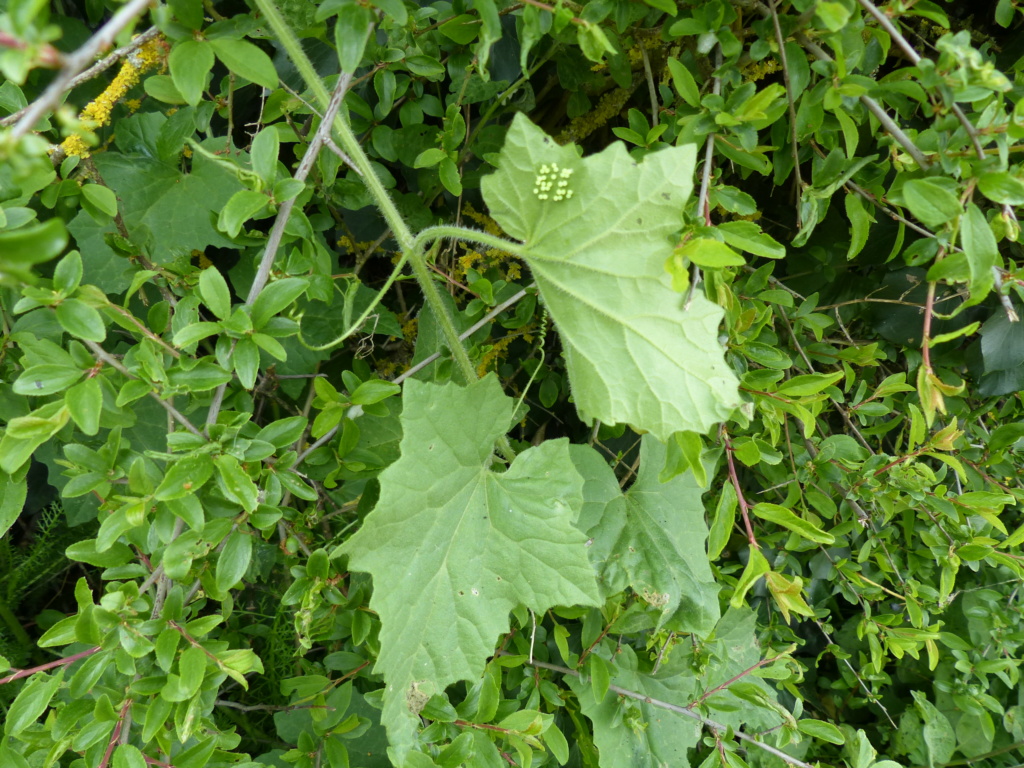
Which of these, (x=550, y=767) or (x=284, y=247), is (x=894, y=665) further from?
(x=284, y=247)

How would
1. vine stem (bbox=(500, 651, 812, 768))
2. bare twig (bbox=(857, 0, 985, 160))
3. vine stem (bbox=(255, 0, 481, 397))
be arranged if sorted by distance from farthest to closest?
vine stem (bbox=(500, 651, 812, 768)) → vine stem (bbox=(255, 0, 481, 397)) → bare twig (bbox=(857, 0, 985, 160))

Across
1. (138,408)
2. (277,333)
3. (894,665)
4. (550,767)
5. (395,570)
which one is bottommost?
(894,665)

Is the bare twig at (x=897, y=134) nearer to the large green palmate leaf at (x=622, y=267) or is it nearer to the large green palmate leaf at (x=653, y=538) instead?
the large green palmate leaf at (x=622, y=267)

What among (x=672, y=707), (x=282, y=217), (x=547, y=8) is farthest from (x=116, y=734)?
(x=547, y=8)

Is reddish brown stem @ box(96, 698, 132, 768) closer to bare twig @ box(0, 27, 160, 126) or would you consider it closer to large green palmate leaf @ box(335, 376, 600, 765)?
large green palmate leaf @ box(335, 376, 600, 765)

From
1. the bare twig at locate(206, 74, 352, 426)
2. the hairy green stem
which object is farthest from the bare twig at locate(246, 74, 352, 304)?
the hairy green stem

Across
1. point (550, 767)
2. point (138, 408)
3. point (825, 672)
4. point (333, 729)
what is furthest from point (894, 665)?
point (138, 408)
